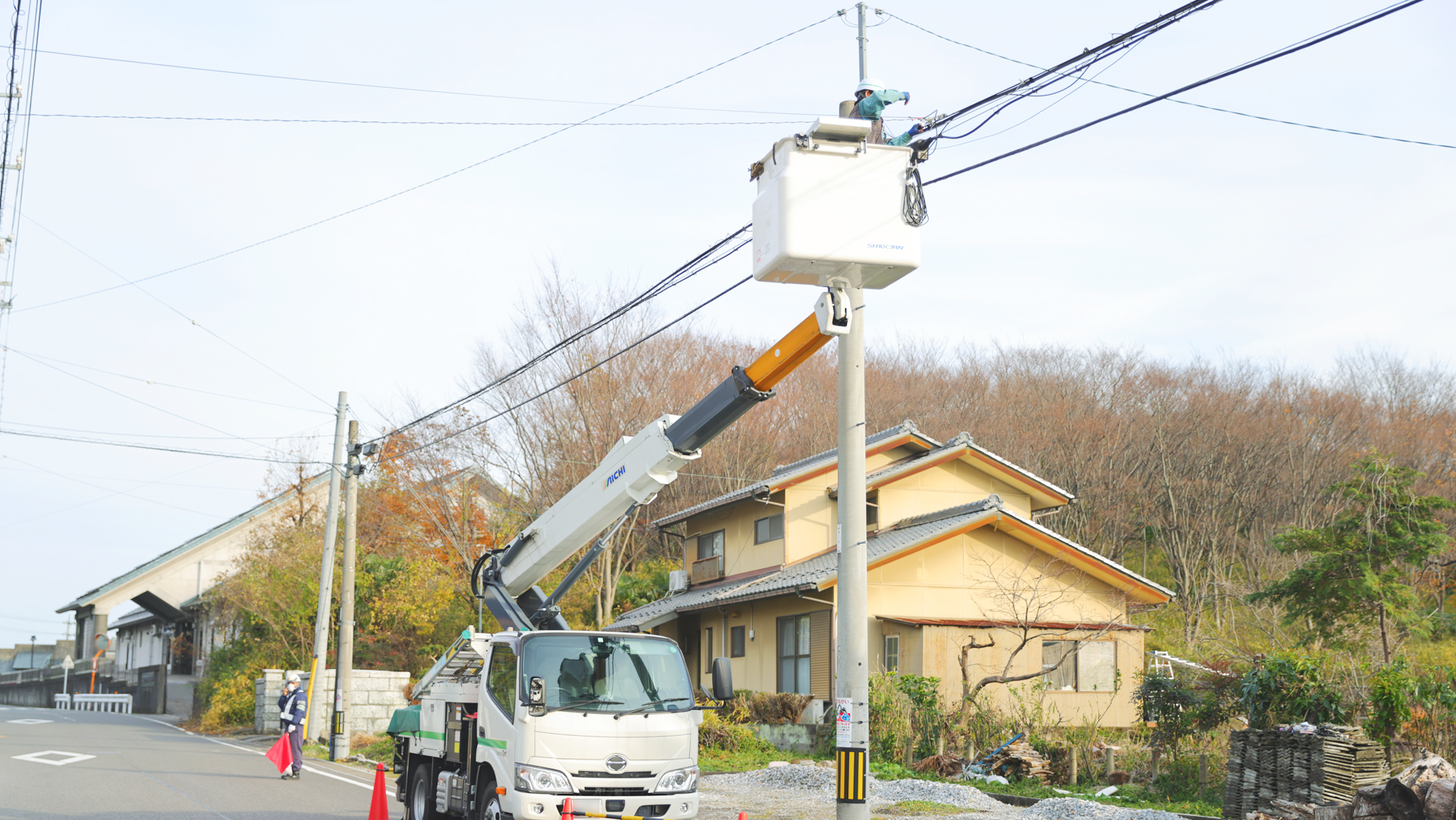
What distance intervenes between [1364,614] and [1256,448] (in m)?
23.2

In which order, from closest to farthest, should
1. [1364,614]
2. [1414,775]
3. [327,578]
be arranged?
[1414,775] < [1364,614] < [327,578]

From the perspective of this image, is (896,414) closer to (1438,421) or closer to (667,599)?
(667,599)

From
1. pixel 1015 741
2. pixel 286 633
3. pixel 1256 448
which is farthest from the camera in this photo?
pixel 1256 448

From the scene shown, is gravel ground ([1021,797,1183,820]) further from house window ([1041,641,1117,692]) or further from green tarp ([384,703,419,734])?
house window ([1041,641,1117,692])

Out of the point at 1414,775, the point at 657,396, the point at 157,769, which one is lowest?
the point at 157,769

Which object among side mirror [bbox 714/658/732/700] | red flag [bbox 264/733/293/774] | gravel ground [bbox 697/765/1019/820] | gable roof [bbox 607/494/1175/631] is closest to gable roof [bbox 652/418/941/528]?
gable roof [bbox 607/494/1175/631]

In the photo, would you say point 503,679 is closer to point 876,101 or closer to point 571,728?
point 571,728

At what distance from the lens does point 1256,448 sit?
4112 centimetres

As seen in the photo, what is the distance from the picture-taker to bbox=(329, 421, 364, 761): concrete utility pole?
22.9 meters

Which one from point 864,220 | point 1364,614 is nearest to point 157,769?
point 864,220

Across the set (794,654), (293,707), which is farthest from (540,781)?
(794,654)

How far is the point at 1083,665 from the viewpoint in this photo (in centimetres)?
2461

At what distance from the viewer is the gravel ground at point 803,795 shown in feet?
47.1

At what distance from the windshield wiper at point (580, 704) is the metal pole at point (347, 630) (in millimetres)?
13753
